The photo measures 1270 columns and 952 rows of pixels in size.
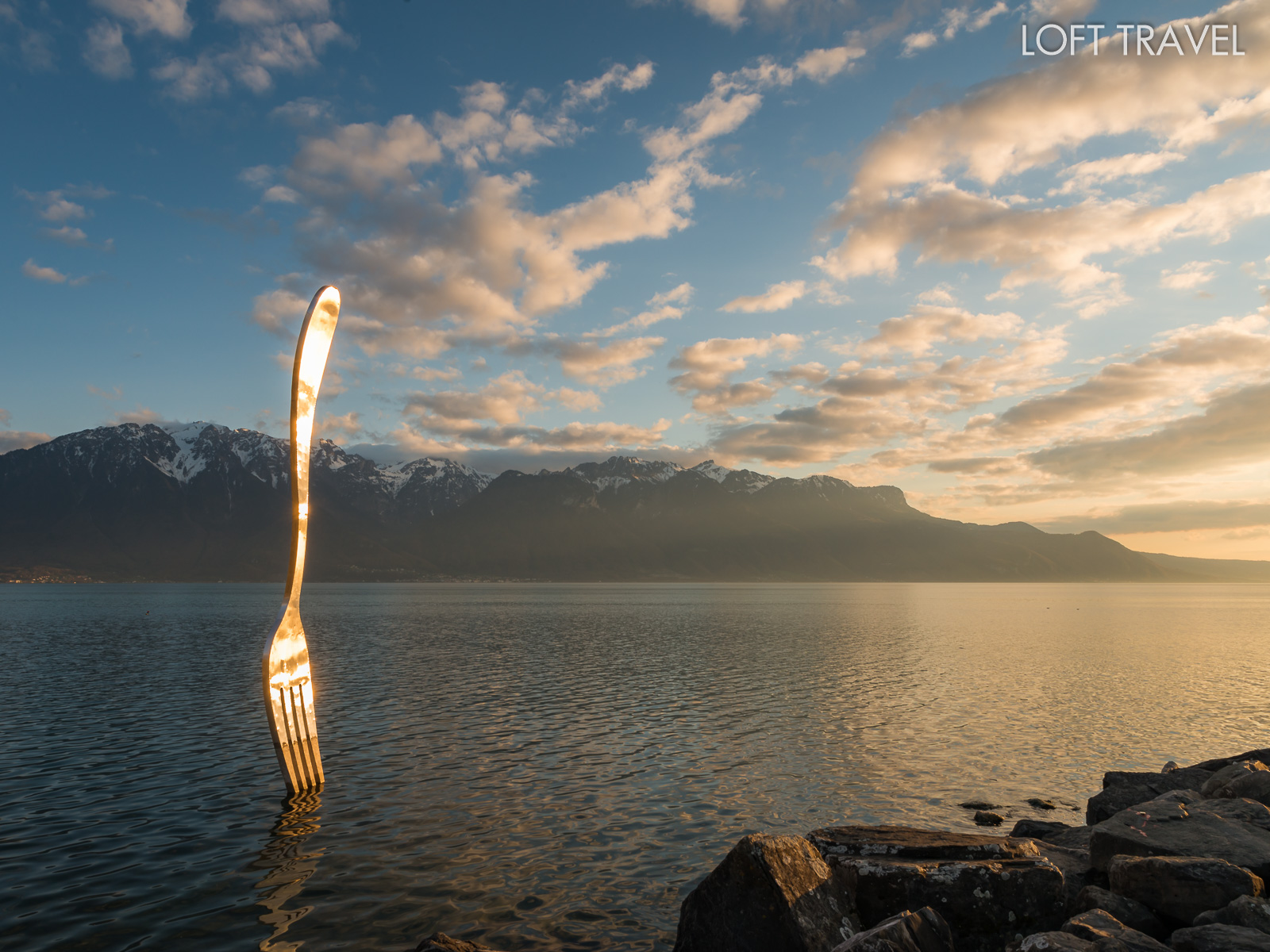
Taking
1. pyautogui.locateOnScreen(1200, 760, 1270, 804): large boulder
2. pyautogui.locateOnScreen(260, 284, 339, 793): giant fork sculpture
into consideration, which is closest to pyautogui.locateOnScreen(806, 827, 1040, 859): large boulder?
pyautogui.locateOnScreen(1200, 760, 1270, 804): large boulder

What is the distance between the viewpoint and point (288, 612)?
21.5 m

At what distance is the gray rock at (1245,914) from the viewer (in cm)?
1145

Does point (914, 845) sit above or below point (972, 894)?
above

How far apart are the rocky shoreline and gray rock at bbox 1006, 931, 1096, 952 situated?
0.06 feet

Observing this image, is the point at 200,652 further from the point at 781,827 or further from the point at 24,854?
the point at 781,827

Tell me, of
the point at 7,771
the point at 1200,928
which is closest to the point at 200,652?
the point at 7,771

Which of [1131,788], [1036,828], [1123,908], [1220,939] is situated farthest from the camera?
[1131,788]

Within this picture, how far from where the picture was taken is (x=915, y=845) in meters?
13.9

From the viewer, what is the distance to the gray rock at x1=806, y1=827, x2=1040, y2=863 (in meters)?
13.7

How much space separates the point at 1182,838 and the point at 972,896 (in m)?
6.84

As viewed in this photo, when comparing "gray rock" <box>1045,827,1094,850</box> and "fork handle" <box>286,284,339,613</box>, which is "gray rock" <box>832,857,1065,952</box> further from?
"fork handle" <box>286,284,339,613</box>

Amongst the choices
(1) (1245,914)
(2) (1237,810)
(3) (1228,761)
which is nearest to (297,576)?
(1) (1245,914)

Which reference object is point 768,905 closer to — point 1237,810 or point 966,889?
point 966,889

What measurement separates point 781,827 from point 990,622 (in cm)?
12035
